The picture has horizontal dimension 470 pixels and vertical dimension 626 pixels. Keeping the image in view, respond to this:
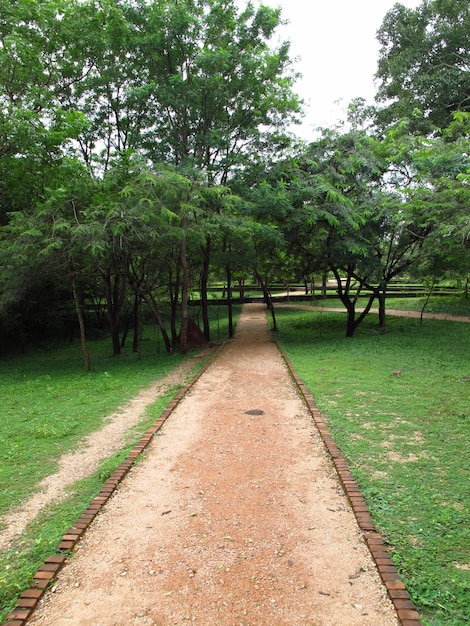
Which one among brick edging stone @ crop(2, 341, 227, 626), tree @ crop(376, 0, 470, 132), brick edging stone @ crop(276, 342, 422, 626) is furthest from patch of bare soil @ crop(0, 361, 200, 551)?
tree @ crop(376, 0, 470, 132)

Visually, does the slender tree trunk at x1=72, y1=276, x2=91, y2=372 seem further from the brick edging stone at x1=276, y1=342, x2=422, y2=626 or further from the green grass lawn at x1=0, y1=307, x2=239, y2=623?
the brick edging stone at x1=276, y1=342, x2=422, y2=626

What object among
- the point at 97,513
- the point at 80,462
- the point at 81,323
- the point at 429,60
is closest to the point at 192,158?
the point at 81,323

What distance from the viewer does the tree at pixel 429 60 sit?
13297mm

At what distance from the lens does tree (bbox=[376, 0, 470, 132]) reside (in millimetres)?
13297

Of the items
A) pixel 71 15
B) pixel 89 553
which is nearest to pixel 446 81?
pixel 71 15

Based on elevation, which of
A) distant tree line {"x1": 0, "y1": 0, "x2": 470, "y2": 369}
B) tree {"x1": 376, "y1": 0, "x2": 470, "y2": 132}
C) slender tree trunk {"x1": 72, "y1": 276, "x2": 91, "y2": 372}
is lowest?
slender tree trunk {"x1": 72, "y1": 276, "x2": 91, "y2": 372}

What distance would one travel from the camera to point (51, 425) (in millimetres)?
5488

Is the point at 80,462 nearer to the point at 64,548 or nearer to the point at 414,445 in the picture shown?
the point at 64,548

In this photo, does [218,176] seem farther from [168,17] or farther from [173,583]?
[173,583]

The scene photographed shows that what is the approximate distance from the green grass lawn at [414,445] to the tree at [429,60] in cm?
872

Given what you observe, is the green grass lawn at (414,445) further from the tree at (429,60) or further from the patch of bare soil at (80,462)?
the tree at (429,60)

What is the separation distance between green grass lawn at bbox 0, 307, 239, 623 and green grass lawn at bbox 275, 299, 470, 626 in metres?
2.40

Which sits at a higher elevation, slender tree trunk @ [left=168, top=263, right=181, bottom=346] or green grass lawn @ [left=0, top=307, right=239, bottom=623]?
slender tree trunk @ [left=168, top=263, right=181, bottom=346]

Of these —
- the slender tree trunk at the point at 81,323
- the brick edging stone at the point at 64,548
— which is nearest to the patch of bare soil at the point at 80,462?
the brick edging stone at the point at 64,548
